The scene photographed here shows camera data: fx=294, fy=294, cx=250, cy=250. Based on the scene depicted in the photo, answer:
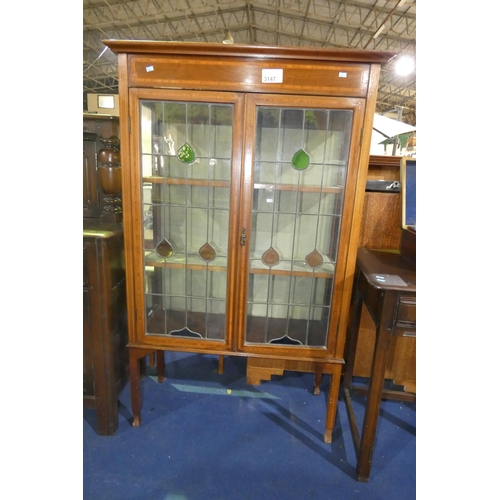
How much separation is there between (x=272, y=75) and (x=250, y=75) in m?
0.09

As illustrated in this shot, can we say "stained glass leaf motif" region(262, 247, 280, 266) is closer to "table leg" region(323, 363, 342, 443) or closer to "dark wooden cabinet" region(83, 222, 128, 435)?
"table leg" region(323, 363, 342, 443)

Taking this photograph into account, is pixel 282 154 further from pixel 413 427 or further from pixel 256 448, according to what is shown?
pixel 413 427

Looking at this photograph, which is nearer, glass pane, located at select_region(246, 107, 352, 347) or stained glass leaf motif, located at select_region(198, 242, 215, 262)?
glass pane, located at select_region(246, 107, 352, 347)

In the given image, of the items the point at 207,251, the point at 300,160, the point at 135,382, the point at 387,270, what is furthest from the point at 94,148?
the point at 387,270

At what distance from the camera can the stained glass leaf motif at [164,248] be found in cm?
140

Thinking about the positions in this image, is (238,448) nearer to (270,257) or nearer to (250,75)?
(270,257)

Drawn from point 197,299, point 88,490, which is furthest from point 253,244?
point 88,490

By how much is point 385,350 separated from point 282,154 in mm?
910

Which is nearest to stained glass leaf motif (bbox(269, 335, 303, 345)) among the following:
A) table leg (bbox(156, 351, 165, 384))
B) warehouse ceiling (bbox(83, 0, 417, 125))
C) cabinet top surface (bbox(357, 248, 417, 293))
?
cabinet top surface (bbox(357, 248, 417, 293))

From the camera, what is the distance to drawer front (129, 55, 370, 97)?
44.2 inches

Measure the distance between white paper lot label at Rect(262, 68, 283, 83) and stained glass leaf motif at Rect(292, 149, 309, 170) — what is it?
0.29 metres

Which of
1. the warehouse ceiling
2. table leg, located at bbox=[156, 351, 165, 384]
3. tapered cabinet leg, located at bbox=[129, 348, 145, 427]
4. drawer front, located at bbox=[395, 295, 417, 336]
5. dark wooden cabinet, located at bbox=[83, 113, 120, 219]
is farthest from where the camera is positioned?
the warehouse ceiling

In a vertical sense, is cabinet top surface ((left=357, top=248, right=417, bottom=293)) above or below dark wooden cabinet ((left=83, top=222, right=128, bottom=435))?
above

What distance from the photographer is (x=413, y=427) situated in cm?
157
